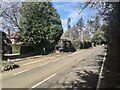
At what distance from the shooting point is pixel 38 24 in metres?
55.2

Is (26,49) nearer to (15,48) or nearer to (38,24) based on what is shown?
(38,24)

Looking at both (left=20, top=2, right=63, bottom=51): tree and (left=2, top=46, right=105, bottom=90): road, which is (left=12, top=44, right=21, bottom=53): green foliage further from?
(left=2, top=46, right=105, bottom=90): road

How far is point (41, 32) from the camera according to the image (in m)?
54.9

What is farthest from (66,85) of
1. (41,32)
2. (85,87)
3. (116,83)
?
(41,32)

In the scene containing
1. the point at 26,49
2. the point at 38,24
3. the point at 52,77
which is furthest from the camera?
the point at 26,49

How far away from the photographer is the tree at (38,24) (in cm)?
5500

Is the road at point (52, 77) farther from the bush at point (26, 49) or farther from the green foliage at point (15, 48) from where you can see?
the green foliage at point (15, 48)

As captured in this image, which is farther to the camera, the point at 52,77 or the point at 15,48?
the point at 15,48

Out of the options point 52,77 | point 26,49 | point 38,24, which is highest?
point 38,24

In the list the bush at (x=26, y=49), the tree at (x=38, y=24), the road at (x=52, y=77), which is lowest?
the road at (x=52, y=77)

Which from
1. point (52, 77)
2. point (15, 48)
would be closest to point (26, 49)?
point (15, 48)

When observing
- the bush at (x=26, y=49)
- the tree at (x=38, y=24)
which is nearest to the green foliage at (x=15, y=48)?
the bush at (x=26, y=49)

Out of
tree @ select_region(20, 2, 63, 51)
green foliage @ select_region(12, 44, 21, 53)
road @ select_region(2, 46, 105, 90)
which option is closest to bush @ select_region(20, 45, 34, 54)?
tree @ select_region(20, 2, 63, 51)

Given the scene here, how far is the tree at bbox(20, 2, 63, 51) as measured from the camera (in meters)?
55.0
